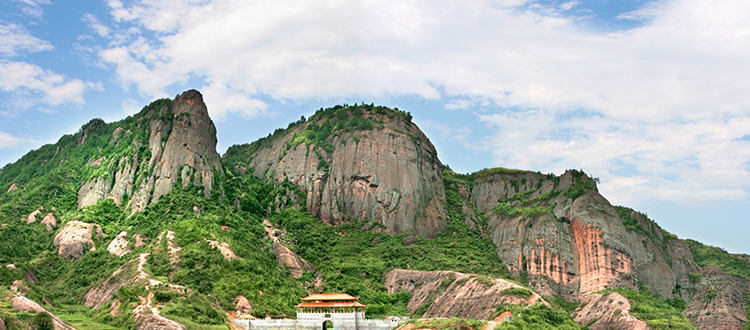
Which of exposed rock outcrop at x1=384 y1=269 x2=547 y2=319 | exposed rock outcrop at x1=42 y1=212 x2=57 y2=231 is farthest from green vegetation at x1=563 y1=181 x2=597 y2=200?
exposed rock outcrop at x1=42 y1=212 x2=57 y2=231

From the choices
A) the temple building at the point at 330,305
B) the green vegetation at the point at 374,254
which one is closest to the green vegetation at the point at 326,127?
the green vegetation at the point at 374,254

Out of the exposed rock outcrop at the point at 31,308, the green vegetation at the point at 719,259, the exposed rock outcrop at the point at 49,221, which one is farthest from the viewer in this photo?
the green vegetation at the point at 719,259

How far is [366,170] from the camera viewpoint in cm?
13475

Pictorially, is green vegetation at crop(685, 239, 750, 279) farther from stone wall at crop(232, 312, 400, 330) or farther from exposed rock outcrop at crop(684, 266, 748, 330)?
stone wall at crop(232, 312, 400, 330)

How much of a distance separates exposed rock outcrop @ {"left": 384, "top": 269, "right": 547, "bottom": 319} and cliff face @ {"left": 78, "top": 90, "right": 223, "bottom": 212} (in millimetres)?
35168

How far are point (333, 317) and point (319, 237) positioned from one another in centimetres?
3604

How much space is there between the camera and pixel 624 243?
114 metres

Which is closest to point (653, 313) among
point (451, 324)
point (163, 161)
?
point (451, 324)

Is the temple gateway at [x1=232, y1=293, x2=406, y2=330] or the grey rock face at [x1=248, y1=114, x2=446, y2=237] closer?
the temple gateway at [x1=232, y1=293, x2=406, y2=330]

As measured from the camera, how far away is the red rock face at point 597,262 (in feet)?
353

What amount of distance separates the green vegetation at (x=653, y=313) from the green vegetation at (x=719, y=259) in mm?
31947

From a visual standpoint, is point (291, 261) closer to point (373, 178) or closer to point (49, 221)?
point (373, 178)

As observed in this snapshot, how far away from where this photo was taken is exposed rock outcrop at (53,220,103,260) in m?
98.6

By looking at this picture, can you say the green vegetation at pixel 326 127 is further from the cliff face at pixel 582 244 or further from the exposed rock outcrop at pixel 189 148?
the cliff face at pixel 582 244
